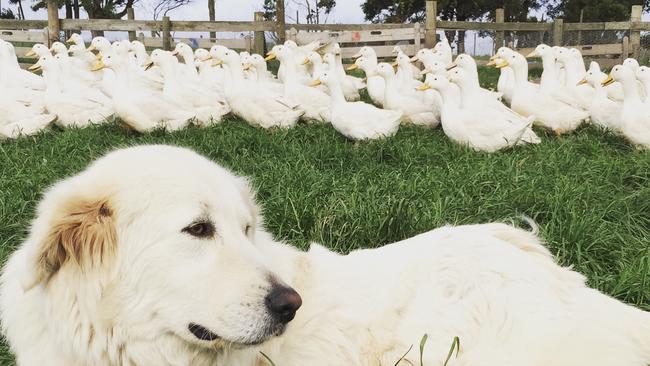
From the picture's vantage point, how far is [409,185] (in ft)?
17.2

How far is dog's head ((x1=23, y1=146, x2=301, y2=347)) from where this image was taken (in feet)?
6.37

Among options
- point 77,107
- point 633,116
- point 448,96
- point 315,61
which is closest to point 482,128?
point 448,96

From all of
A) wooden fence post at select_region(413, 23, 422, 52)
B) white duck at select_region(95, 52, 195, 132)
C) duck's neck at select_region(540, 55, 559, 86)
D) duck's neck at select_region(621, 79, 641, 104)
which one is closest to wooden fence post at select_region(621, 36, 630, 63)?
wooden fence post at select_region(413, 23, 422, 52)

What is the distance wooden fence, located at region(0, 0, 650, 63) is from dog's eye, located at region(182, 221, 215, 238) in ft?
55.2

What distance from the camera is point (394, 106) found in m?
9.80

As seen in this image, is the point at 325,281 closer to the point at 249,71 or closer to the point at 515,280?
the point at 515,280

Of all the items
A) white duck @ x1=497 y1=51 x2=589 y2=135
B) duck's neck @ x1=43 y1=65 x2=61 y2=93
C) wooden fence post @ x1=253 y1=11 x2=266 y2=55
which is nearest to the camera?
white duck @ x1=497 y1=51 x2=589 y2=135

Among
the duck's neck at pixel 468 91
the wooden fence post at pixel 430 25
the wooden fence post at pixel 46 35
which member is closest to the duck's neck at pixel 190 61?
the duck's neck at pixel 468 91

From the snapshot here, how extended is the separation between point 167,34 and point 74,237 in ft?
58.8

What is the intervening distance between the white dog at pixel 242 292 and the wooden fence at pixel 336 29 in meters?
16.6

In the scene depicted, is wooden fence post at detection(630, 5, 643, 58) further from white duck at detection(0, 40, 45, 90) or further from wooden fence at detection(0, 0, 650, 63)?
white duck at detection(0, 40, 45, 90)

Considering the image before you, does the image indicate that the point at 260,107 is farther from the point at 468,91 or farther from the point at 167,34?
the point at 167,34

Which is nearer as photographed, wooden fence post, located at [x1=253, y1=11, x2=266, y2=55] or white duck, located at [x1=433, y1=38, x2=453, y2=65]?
white duck, located at [x1=433, y1=38, x2=453, y2=65]

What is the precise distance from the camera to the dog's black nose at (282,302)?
1954 millimetres
